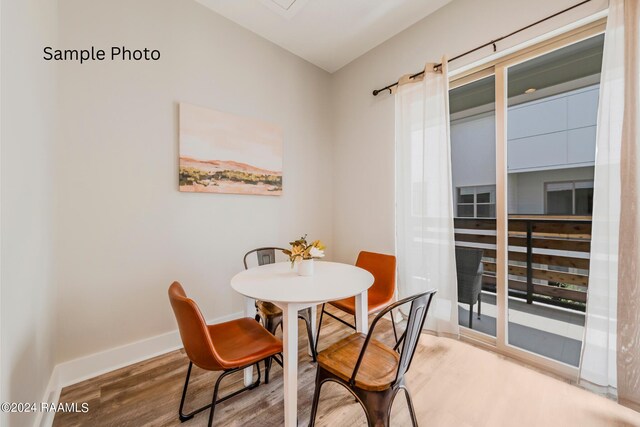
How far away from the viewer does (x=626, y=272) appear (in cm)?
143

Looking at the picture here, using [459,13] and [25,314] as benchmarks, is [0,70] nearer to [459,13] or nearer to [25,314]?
[25,314]

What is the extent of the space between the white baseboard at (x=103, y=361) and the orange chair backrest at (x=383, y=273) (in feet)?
5.85

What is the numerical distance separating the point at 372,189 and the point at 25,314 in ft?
8.91

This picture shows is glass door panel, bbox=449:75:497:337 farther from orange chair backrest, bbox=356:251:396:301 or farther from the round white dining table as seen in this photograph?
the round white dining table

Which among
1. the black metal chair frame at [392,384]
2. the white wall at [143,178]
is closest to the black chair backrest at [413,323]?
the black metal chair frame at [392,384]

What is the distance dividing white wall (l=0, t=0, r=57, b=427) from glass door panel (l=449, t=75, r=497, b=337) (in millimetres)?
2795

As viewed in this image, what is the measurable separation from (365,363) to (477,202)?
173cm

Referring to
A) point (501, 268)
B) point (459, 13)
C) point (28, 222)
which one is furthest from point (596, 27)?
point (28, 222)

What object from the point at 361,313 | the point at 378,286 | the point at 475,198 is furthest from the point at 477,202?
the point at 361,313

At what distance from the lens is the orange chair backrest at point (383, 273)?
2.12 m

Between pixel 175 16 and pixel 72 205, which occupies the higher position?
pixel 175 16

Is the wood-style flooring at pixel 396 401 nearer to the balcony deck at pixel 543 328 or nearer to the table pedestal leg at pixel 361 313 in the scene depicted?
the balcony deck at pixel 543 328

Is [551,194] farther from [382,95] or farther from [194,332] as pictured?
[194,332]

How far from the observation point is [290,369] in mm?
1267
